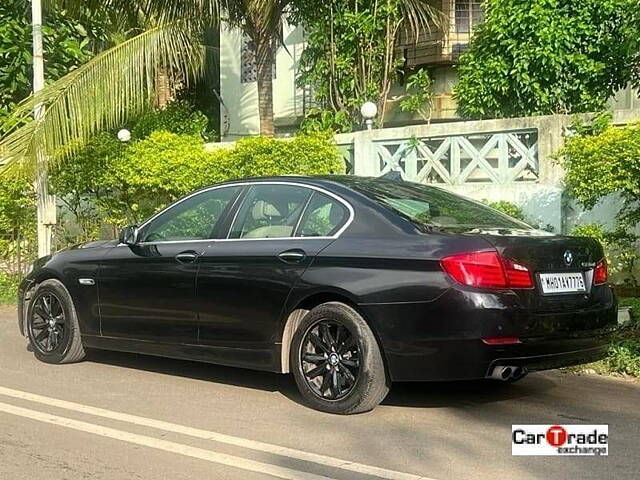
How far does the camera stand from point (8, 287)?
13.3 meters

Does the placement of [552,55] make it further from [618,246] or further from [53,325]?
[53,325]

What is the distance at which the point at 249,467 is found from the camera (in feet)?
16.3

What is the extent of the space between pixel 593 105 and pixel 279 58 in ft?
31.1

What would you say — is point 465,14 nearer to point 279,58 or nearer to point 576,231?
point 279,58

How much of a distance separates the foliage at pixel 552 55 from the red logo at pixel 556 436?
7144 millimetres

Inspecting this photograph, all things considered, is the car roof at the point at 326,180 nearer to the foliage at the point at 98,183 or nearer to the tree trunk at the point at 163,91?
the foliage at the point at 98,183

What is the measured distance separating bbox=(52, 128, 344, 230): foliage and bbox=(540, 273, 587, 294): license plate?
535 centimetres

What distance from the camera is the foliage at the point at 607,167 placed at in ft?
26.5

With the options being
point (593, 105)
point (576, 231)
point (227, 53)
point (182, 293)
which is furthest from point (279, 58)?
point (182, 293)

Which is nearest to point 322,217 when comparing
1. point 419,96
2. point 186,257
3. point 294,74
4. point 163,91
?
point 186,257

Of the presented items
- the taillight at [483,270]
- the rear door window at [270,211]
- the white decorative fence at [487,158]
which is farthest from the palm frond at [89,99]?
the taillight at [483,270]

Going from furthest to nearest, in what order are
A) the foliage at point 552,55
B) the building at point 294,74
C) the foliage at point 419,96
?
the building at point 294,74, the foliage at point 419,96, the foliage at point 552,55

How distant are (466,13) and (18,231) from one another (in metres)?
9.30

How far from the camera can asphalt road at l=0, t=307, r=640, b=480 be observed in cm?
494
